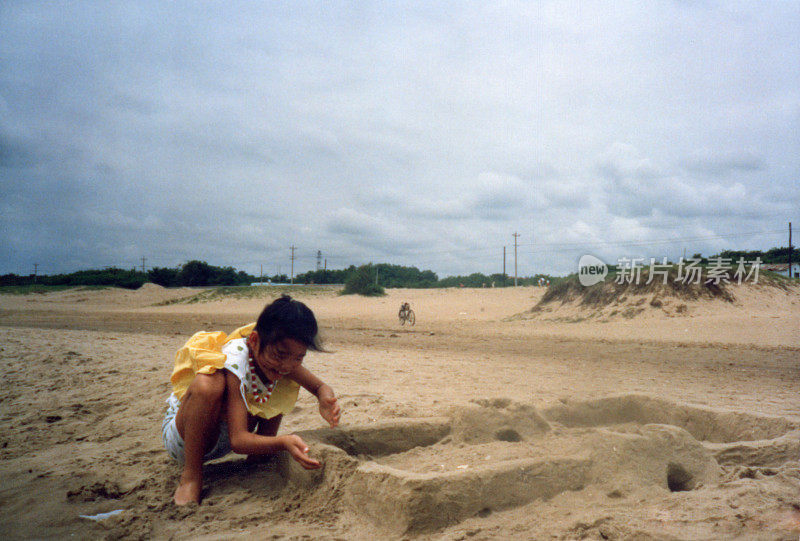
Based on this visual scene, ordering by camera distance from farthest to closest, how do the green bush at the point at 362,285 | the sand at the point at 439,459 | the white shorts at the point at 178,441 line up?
the green bush at the point at 362,285
the white shorts at the point at 178,441
the sand at the point at 439,459

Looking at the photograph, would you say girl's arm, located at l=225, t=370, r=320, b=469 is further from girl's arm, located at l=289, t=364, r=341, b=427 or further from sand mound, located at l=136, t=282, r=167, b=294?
sand mound, located at l=136, t=282, r=167, b=294

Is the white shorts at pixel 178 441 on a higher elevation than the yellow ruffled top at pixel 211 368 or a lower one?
lower

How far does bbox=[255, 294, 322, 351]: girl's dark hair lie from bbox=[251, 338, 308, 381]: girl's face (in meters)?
0.02

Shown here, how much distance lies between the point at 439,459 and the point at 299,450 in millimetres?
816

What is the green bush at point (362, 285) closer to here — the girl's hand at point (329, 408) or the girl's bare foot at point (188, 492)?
the girl's hand at point (329, 408)

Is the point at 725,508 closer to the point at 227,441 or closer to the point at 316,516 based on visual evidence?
the point at 316,516

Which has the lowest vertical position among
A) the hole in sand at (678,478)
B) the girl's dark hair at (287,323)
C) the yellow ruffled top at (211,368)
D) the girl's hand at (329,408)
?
the hole in sand at (678,478)

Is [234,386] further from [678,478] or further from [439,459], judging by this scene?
[678,478]

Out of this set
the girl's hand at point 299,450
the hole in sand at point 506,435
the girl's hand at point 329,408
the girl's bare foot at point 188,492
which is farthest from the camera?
the hole in sand at point 506,435

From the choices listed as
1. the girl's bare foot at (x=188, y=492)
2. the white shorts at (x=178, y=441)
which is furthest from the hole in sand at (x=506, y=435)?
the girl's bare foot at (x=188, y=492)

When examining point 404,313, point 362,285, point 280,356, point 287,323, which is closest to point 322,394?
point 280,356

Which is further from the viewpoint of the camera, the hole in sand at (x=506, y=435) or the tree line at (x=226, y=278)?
the tree line at (x=226, y=278)

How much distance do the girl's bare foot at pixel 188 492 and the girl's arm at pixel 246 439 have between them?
297mm

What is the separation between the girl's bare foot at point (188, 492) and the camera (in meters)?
2.30
